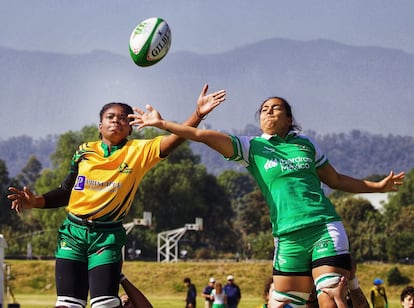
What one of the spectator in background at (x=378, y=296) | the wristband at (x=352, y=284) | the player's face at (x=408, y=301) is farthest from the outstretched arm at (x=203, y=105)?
the spectator in background at (x=378, y=296)

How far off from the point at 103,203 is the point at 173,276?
67.6 m

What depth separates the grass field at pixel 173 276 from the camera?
72000 mm

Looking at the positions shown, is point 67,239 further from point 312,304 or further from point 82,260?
point 312,304

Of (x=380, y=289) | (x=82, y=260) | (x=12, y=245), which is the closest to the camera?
(x=82, y=260)

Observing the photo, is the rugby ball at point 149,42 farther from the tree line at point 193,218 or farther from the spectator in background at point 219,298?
the tree line at point 193,218

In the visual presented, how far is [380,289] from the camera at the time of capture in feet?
85.2

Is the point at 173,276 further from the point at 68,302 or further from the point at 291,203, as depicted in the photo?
the point at 291,203

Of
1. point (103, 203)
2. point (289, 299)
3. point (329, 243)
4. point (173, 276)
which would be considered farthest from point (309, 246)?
point (173, 276)

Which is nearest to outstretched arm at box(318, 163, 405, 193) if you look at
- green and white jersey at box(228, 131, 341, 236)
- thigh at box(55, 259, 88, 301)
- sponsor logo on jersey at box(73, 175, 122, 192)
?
green and white jersey at box(228, 131, 341, 236)

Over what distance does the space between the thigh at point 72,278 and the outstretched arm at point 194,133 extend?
155 cm

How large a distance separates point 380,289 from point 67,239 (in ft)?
53.5

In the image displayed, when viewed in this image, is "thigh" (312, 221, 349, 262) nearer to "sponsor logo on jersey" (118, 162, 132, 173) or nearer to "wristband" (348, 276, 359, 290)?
"wristband" (348, 276, 359, 290)

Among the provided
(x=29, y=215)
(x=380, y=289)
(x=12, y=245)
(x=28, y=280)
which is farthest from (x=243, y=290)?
(x=29, y=215)

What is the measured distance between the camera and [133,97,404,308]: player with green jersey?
998 cm
